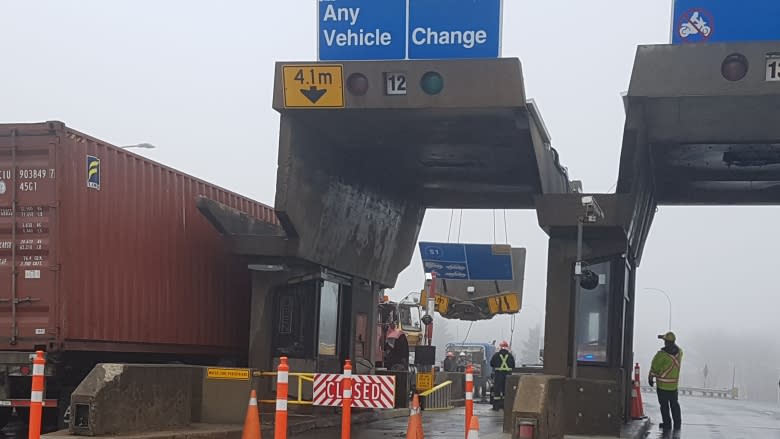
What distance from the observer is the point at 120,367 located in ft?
39.8

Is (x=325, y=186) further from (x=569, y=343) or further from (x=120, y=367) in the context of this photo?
(x=120, y=367)

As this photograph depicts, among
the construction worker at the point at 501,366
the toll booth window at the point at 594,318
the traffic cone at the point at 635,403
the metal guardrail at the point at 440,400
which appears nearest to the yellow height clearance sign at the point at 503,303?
the metal guardrail at the point at 440,400

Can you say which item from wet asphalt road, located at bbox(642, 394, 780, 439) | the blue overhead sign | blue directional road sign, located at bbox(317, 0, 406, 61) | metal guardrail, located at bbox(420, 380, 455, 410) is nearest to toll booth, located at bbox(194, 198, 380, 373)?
blue directional road sign, located at bbox(317, 0, 406, 61)

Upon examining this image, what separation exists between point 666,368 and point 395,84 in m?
6.82

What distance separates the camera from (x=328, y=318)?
18.7 m

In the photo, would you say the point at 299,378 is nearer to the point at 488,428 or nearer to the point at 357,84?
the point at 357,84

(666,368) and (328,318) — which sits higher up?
(328,318)

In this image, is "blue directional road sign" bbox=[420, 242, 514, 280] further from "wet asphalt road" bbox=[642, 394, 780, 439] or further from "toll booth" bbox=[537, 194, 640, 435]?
"toll booth" bbox=[537, 194, 640, 435]

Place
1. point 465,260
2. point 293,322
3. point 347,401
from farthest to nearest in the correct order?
point 465,260 → point 293,322 → point 347,401

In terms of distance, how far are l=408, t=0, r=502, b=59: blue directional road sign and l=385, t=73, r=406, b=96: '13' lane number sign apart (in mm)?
432

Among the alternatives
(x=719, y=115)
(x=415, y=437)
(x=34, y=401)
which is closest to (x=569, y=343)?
(x=719, y=115)

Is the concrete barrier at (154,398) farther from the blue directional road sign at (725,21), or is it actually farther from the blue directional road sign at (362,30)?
the blue directional road sign at (725,21)

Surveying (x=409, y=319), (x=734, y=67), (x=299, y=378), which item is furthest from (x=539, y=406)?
(x=409, y=319)

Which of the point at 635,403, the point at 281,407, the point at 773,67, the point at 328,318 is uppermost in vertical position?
the point at 773,67
